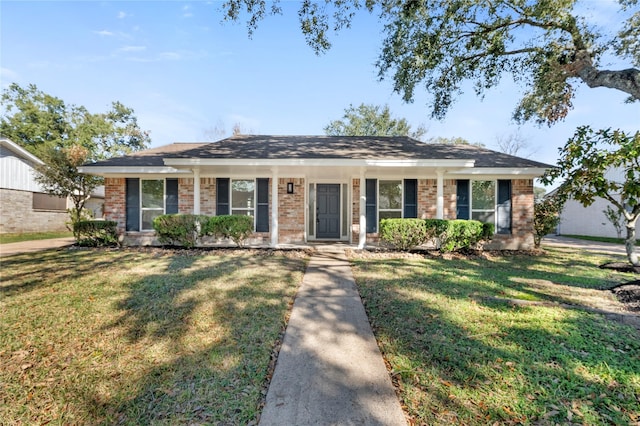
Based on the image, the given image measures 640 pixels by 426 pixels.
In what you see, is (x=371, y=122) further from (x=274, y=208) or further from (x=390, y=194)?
(x=274, y=208)

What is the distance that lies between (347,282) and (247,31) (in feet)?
23.3

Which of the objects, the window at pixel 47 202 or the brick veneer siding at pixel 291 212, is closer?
the brick veneer siding at pixel 291 212

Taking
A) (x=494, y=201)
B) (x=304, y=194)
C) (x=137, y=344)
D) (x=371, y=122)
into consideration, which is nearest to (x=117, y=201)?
(x=304, y=194)

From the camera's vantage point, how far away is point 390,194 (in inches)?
406

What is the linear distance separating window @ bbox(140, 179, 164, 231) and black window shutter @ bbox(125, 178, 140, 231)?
0.15 metres

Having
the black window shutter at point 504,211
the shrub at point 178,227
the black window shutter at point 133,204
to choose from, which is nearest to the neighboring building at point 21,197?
the black window shutter at point 133,204

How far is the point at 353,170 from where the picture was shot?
30.5 ft

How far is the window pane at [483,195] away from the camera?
398 inches

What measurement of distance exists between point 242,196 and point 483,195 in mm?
9143

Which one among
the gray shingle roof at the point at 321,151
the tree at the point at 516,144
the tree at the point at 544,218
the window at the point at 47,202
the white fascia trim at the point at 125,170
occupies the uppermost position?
the tree at the point at 516,144

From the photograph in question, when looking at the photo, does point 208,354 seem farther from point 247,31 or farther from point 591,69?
point 591,69

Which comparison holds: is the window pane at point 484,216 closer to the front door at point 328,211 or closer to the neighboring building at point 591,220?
the front door at point 328,211

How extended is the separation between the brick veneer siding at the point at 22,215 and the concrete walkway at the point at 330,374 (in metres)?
19.1

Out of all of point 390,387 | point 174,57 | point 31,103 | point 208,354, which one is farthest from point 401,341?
point 31,103
